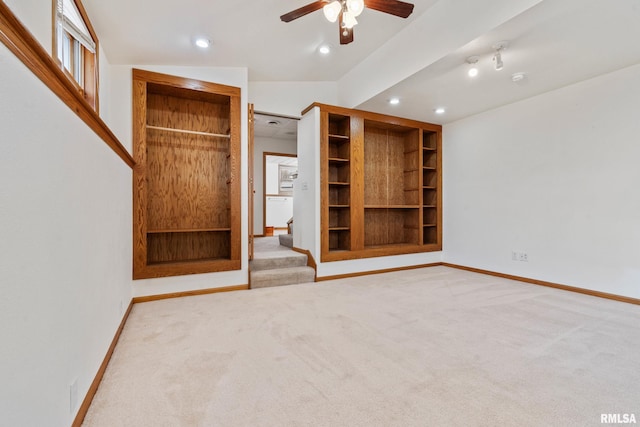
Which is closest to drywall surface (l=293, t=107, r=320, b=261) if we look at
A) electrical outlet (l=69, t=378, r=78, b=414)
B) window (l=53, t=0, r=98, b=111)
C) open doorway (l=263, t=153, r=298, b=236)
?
window (l=53, t=0, r=98, b=111)

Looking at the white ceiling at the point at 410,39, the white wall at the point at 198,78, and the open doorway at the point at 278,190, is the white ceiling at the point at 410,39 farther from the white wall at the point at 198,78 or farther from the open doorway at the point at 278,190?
the open doorway at the point at 278,190

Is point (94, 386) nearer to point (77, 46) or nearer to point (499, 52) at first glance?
point (77, 46)

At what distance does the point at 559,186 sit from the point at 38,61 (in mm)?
4742

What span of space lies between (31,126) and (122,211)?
1839 mm

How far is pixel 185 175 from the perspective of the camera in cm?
360

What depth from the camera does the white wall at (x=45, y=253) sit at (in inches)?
30.2

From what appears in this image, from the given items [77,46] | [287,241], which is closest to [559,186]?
[287,241]

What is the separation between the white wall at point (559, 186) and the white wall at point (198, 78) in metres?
3.52

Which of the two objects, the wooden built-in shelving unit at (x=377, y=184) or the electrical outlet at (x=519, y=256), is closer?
the electrical outlet at (x=519, y=256)

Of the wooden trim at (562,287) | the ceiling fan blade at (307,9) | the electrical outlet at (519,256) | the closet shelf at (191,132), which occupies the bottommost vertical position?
the wooden trim at (562,287)

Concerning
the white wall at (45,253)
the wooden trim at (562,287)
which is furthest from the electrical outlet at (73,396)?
the wooden trim at (562,287)

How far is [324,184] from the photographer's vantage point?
4074mm

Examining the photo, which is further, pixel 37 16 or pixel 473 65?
pixel 473 65

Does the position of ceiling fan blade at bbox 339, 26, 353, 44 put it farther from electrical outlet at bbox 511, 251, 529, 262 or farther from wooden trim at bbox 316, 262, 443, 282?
electrical outlet at bbox 511, 251, 529, 262
